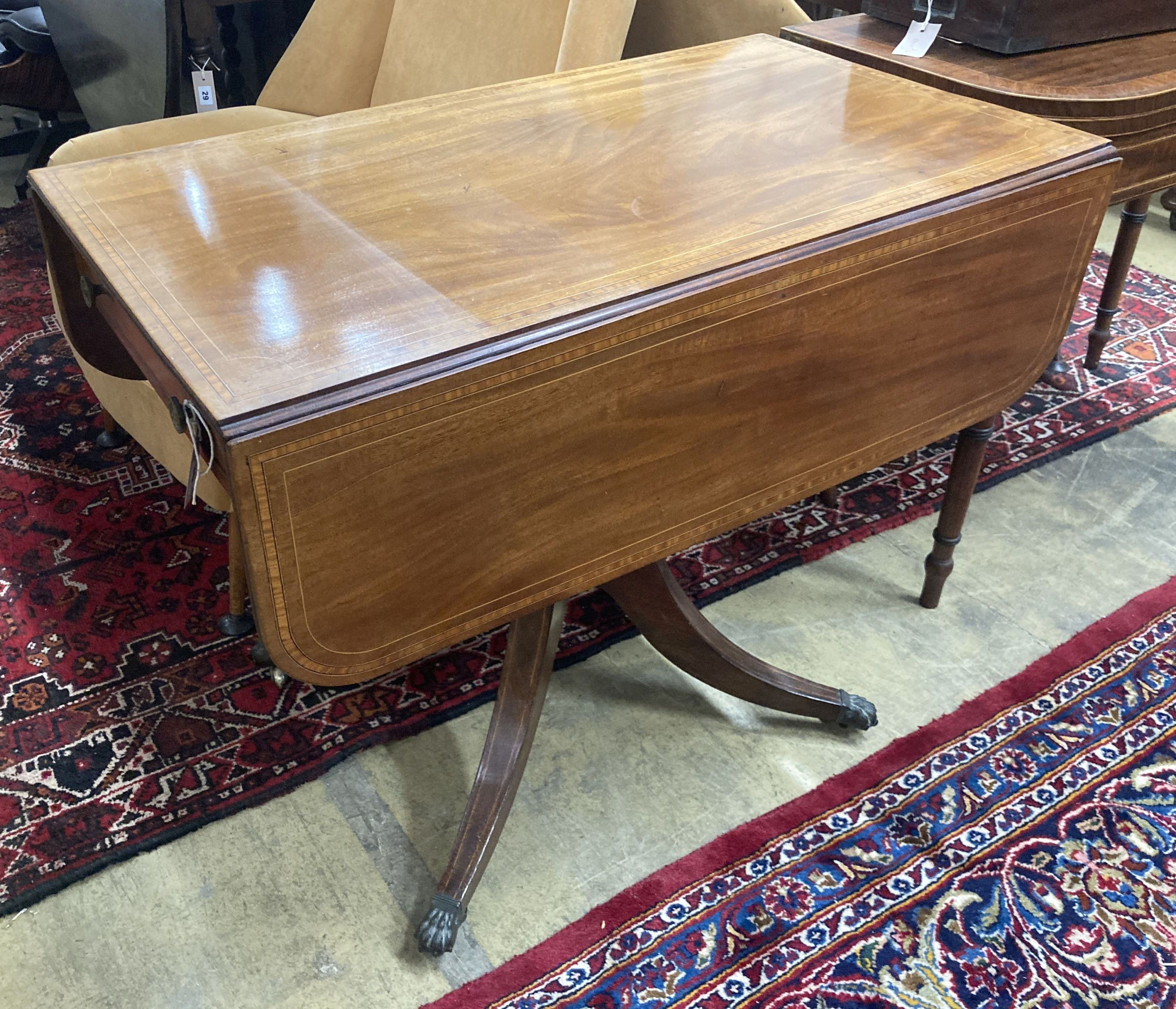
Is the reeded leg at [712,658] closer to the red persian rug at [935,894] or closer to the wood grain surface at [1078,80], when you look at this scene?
the red persian rug at [935,894]

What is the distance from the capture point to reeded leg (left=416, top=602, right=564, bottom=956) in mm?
1310

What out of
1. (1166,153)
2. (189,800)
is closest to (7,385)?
(189,800)

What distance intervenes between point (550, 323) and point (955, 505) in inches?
38.6

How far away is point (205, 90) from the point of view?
2570 mm

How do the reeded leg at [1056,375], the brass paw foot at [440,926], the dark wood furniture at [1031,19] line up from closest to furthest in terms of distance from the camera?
the brass paw foot at [440,926] < the dark wood furniture at [1031,19] < the reeded leg at [1056,375]

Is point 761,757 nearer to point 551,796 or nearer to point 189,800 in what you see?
point 551,796

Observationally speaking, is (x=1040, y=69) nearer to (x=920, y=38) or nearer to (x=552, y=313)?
(x=920, y=38)

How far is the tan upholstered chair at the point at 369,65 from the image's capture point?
5.79 ft

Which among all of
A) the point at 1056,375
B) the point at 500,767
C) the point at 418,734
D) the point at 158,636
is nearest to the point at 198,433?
the point at 500,767

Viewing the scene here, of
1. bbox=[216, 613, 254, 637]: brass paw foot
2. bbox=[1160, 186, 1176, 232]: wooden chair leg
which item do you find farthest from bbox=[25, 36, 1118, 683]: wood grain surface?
bbox=[1160, 186, 1176, 232]: wooden chair leg

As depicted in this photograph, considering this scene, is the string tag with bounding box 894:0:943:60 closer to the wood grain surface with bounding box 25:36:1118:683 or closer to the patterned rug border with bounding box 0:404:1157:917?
the wood grain surface with bounding box 25:36:1118:683

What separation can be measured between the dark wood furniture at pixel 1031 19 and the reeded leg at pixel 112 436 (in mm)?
1672

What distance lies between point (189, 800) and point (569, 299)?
930 millimetres

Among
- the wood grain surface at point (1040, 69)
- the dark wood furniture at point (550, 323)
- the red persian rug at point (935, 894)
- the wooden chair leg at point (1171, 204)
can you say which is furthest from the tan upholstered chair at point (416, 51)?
the wooden chair leg at point (1171, 204)
